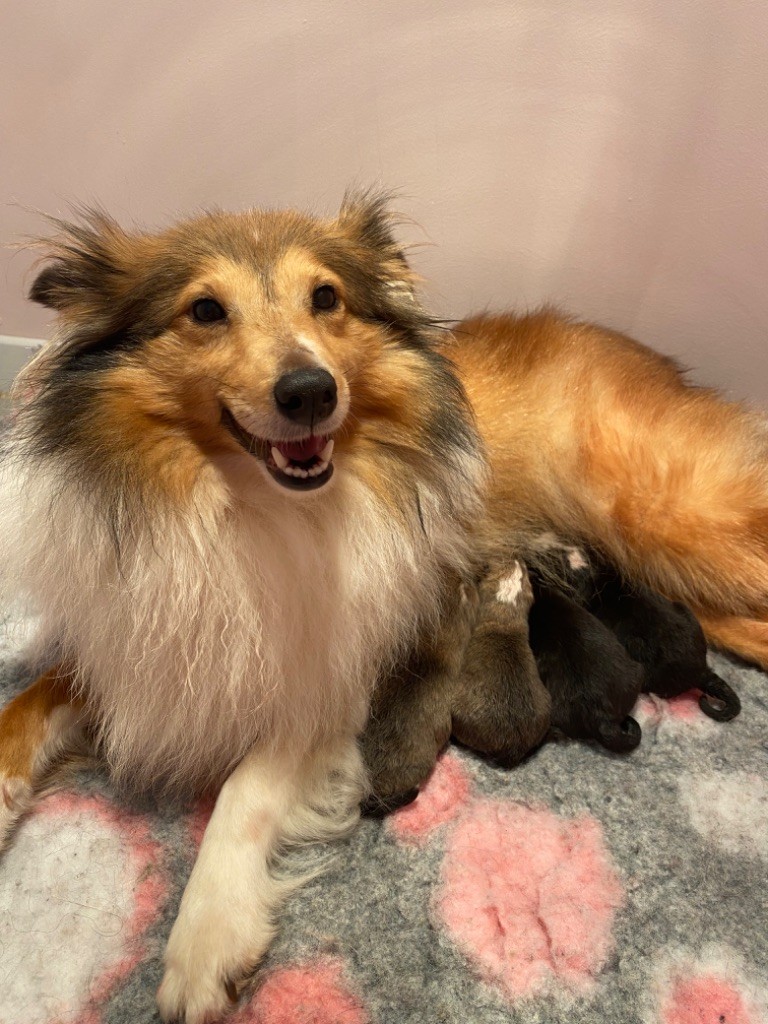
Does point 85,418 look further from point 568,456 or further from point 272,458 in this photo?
point 568,456

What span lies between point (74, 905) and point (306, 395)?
1.30 metres

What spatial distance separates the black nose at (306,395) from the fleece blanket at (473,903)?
1.10m

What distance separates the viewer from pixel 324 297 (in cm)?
165

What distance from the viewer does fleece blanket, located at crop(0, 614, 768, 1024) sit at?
4.85 feet

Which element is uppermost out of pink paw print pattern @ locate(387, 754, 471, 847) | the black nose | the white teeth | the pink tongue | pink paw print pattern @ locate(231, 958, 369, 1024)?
the black nose

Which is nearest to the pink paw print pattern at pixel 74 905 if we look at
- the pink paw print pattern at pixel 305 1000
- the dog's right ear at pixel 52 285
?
the pink paw print pattern at pixel 305 1000

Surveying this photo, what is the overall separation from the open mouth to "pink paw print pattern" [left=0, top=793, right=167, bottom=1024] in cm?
101

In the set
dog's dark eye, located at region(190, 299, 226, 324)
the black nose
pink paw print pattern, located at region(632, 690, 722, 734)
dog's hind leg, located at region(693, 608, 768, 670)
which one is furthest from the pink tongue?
dog's hind leg, located at region(693, 608, 768, 670)

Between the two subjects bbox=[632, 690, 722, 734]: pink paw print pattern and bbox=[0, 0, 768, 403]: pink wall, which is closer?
bbox=[632, 690, 722, 734]: pink paw print pattern

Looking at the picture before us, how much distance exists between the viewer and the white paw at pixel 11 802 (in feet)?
5.38

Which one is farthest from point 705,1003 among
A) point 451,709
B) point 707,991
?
point 451,709

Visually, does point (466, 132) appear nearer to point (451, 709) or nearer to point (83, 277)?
point (83, 277)

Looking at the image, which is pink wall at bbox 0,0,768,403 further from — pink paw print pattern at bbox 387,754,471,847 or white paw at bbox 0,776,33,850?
white paw at bbox 0,776,33,850

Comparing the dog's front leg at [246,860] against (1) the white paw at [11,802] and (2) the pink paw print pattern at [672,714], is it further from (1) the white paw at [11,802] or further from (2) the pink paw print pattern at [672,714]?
(2) the pink paw print pattern at [672,714]
